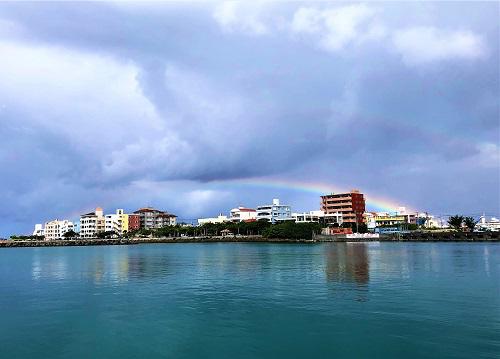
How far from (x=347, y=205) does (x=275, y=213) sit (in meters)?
30.8

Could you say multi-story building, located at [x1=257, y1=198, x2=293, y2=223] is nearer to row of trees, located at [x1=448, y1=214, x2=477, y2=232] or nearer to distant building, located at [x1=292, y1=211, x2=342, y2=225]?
distant building, located at [x1=292, y1=211, x2=342, y2=225]

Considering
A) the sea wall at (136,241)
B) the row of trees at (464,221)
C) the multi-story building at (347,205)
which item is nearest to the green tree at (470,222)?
the row of trees at (464,221)

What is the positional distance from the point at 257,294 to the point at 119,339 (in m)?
13.7

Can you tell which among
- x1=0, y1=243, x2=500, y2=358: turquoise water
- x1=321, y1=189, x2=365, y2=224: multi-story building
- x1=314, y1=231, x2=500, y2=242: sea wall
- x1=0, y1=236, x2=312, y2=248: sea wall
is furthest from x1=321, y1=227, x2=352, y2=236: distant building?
x1=0, y1=243, x2=500, y2=358: turquoise water

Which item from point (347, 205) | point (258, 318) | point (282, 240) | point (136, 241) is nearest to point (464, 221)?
point (347, 205)

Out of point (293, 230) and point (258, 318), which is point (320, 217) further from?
point (258, 318)

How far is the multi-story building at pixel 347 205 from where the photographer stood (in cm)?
18312

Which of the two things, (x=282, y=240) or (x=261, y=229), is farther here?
(x=261, y=229)

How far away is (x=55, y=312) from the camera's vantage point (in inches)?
1075

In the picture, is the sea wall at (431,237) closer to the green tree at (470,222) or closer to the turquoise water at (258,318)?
the green tree at (470,222)

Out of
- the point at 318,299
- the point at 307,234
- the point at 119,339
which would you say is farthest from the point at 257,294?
the point at 307,234

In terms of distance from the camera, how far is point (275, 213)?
618ft

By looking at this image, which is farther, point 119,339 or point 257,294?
point 257,294

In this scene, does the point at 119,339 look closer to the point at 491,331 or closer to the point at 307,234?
the point at 491,331
